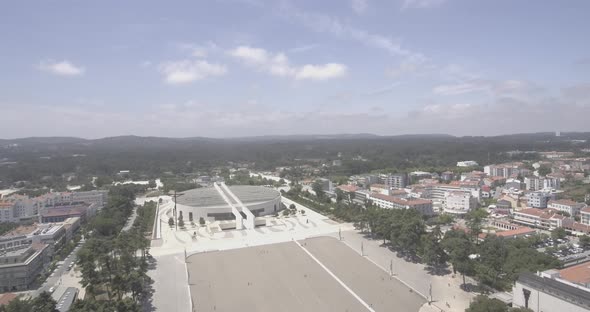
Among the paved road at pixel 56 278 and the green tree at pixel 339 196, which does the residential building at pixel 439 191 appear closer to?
the green tree at pixel 339 196

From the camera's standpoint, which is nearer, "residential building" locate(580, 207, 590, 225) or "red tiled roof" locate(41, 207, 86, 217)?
"residential building" locate(580, 207, 590, 225)

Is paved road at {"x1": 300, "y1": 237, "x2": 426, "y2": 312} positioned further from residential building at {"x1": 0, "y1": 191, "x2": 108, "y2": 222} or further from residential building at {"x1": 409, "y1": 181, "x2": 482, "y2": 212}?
residential building at {"x1": 0, "y1": 191, "x2": 108, "y2": 222}

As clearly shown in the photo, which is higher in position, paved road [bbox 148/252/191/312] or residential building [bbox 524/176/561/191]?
residential building [bbox 524/176/561/191]

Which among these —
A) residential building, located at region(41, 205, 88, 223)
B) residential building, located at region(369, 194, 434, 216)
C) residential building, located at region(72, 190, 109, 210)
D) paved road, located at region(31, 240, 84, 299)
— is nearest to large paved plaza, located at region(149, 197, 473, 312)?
paved road, located at region(31, 240, 84, 299)

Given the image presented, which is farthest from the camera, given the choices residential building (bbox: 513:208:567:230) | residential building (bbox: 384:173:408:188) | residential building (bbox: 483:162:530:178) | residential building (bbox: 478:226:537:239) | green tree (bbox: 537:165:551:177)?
residential building (bbox: 483:162:530:178)


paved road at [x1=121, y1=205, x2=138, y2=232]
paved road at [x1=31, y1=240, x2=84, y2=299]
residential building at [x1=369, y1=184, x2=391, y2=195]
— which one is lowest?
paved road at [x1=31, y1=240, x2=84, y2=299]

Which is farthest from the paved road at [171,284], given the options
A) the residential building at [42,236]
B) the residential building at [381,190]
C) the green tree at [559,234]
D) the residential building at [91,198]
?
the green tree at [559,234]
